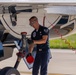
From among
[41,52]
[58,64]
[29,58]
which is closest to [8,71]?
[29,58]

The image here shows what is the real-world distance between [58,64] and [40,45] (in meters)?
4.49

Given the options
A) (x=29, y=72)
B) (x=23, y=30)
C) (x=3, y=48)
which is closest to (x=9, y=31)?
(x=23, y=30)

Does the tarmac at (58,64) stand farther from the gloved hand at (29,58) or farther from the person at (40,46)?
the person at (40,46)

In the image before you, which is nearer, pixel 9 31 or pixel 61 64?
pixel 9 31

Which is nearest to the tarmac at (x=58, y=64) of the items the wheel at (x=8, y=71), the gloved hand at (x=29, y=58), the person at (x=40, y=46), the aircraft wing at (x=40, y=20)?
the aircraft wing at (x=40, y=20)

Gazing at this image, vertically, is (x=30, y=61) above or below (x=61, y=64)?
above

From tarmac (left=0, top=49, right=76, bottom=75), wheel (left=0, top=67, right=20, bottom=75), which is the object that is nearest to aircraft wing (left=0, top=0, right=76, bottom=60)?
wheel (left=0, top=67, right=20, bottom=75)

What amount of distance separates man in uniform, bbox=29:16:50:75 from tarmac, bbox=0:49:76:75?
2261mm

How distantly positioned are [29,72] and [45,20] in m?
2.29

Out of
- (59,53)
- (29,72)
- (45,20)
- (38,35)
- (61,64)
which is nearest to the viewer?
(38,35)

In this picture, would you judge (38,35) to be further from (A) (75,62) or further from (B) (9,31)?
(A) (75,62)

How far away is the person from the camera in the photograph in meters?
7.06

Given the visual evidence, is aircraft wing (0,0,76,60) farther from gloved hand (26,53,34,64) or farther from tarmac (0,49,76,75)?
tarmac (0,49,76,75)

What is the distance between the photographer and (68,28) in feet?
26.8
